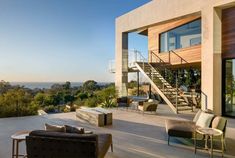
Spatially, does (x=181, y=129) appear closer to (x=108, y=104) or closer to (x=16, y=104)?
(x=108, y=104)

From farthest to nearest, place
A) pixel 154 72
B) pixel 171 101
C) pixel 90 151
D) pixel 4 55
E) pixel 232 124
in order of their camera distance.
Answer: pixel 4 55 < pixel 154 72 < pixel 171 101 < pixel 232 124 < pixel 90 151

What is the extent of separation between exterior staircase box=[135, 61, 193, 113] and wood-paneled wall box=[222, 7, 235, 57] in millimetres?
3054

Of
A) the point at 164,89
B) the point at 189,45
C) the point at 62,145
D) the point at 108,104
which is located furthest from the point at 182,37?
the point at 62,145

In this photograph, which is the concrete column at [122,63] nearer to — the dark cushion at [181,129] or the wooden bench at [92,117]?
the wooden bench at [92,117]

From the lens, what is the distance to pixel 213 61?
9.72m

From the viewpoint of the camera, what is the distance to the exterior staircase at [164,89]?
10438mm

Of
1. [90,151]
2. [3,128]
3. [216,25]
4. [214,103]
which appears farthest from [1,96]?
[216,25]

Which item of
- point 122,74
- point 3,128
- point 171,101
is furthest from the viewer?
point 122,74

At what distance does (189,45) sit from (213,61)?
3706 millimetres

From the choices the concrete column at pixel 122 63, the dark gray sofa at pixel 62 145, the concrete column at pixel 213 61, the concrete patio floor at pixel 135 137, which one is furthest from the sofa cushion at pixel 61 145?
the concrete column at pixel 122 63

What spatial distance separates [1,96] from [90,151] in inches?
321

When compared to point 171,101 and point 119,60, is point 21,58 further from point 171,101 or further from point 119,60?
point 171,101

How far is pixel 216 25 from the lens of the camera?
977cm

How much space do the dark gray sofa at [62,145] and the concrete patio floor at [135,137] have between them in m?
1.63
